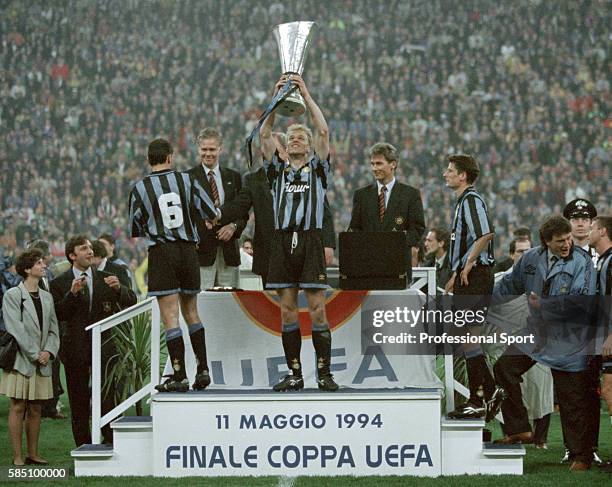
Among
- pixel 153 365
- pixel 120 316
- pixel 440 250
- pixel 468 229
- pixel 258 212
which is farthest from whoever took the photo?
pixel 440 250

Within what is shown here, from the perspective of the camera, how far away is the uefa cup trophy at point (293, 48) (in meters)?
7.11

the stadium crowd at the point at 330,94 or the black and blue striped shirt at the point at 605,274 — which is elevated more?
the stadium crowd at the point at 330,94

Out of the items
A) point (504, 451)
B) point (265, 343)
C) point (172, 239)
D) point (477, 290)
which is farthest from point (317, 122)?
point (504, 451)

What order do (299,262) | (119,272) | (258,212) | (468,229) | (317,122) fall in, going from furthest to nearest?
(119,272) → (258,212) → (468,229) → (299,262) → (317,122)

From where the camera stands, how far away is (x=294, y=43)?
7160 mm

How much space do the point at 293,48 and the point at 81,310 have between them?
9.05 feet

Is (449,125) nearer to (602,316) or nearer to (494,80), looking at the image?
(494,80)

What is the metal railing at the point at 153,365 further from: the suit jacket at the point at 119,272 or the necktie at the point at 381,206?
the suit jacket at the point at 119,272

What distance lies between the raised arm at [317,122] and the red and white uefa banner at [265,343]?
1.17 m

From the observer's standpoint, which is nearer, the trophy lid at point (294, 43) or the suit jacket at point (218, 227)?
the trophy lid at point (294, 43)

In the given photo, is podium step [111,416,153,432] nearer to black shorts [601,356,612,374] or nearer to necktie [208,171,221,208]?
necktie [208,171,221,208]

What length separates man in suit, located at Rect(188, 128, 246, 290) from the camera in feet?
25.7

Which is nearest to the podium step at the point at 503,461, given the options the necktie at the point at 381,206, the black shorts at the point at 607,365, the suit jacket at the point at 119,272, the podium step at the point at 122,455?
the black shorts at the point at 607,365

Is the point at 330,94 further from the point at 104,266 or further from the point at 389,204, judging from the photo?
the point at 389,204
